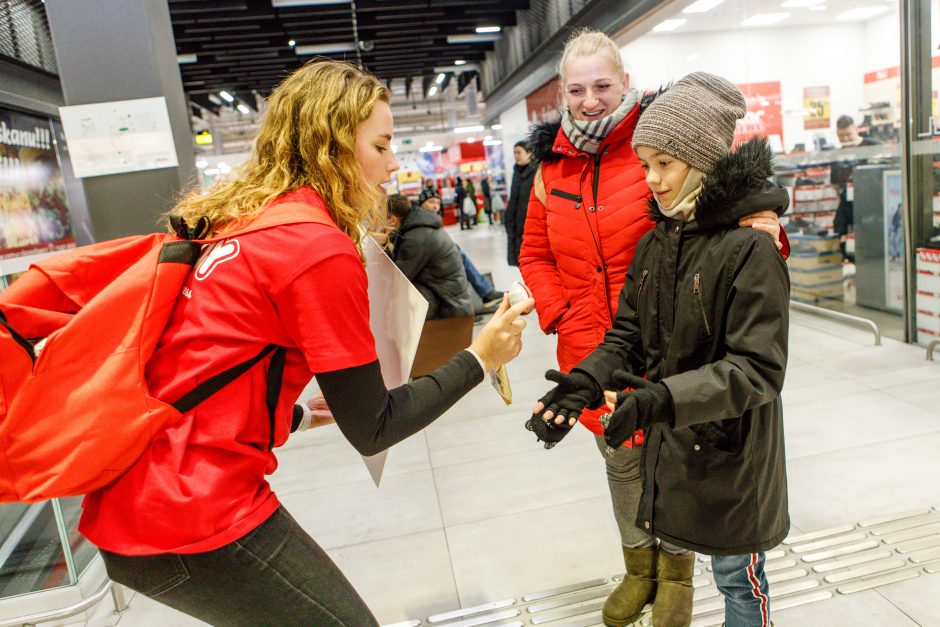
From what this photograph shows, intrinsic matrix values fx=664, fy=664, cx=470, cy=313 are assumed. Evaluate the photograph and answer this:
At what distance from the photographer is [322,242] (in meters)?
1.07

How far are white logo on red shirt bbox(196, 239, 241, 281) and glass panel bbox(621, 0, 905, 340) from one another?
4.21 metres

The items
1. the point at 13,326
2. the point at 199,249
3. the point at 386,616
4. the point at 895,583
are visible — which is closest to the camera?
the point at 13,326

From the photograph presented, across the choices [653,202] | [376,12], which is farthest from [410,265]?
[376,12]

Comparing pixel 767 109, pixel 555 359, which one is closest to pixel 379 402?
pixel 555 359

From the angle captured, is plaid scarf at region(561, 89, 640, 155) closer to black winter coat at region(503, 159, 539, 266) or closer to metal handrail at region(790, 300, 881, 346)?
black winter coat at region(503, 159, 539, 266)

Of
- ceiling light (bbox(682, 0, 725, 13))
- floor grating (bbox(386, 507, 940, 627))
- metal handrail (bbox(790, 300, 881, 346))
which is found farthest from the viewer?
ceiling light (bbox(682, 0, 725, 13))

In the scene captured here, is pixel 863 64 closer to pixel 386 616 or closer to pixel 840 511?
pixel 840 511

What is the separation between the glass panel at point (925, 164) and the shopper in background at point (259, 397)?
14.9ft

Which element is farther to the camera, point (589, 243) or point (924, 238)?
point (924, 238)

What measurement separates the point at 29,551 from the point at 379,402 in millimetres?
2357

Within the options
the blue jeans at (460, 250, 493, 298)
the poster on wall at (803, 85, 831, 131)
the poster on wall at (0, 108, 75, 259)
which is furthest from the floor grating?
the poster on wall at (0, 108, 75, 259)

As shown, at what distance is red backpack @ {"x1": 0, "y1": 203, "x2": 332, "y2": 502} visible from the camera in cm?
97

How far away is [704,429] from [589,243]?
658 millimetres

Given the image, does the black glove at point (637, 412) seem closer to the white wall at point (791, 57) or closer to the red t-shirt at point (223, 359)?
the red t-shirt at point (223, 359)
